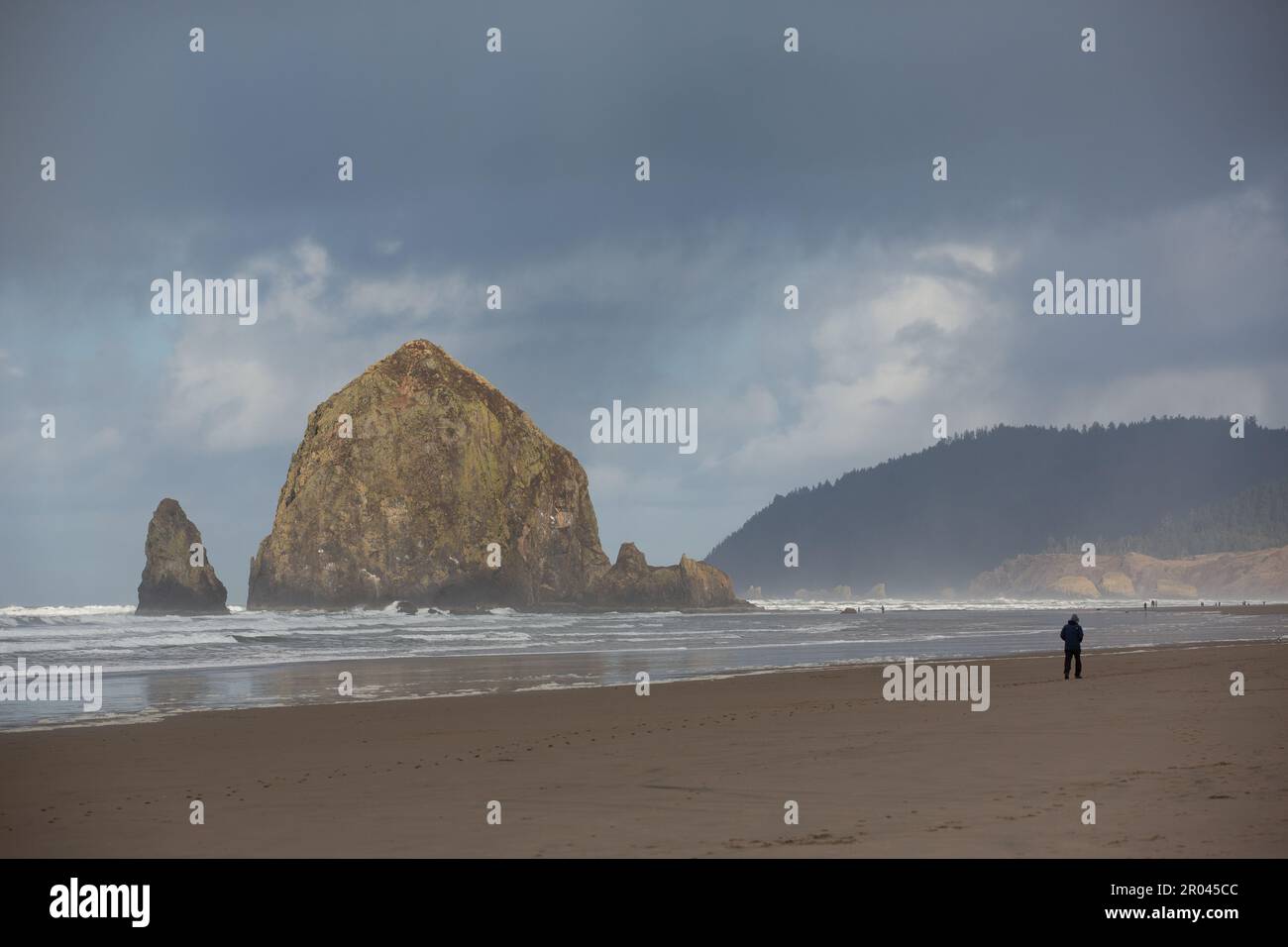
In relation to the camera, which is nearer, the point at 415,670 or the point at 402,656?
the point at 415,670

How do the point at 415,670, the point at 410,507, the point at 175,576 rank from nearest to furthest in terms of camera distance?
the point at 415,670
the point at 175,576
the point at 410,507

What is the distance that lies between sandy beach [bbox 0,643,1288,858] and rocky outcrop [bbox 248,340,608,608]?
86650 millimetres

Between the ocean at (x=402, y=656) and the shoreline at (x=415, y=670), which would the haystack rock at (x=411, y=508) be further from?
the shoreline at (x=415, y=670)

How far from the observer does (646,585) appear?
120m

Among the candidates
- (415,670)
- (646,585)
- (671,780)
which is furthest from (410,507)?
(671,780)

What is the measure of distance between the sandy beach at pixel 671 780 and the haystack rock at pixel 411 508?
3416 inches

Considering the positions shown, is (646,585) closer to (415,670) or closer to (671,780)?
(415,670)

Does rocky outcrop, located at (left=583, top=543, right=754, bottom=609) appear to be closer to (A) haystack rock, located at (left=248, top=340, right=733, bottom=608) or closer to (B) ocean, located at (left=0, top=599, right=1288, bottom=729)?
(A) haystack rock, located at (left=248, top=340, right=733, bottom=608)

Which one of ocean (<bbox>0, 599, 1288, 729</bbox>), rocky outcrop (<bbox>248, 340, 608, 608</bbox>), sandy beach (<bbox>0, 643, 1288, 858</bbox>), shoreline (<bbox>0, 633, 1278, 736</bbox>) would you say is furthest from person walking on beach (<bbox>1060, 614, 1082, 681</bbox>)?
rocky outcrop (<bbox>248, 340, 608, 608</bbox>)

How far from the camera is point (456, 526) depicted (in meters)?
109

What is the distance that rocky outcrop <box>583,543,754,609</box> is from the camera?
118 metres

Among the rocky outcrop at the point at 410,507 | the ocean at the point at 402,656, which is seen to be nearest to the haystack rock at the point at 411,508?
the rocky outcrop at the point at 410,507

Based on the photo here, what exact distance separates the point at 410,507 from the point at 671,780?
98870 mm

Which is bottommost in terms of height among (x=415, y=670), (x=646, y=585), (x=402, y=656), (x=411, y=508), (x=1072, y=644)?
(x=646, y=585)
